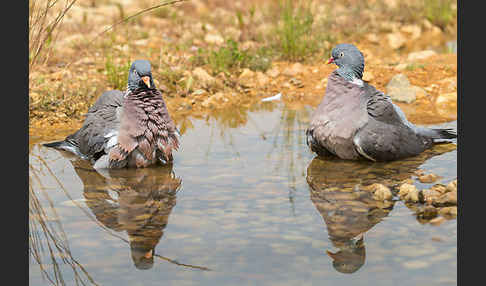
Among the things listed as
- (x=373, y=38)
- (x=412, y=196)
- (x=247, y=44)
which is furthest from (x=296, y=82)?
(x=412, y=196)

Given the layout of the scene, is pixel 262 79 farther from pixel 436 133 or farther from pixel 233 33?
pixel 436 133

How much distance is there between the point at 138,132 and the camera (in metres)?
5.29

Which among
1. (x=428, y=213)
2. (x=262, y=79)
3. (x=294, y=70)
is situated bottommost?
(x=428, y=213)

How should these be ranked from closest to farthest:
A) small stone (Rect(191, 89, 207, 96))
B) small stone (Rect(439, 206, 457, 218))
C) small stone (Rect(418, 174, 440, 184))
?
1. small stone (Rect(439, 206, 457, 218))
2. small stone (Rect(418, 174, 440, 184))
3. small stone (Rect(191, 89, 207, 96))

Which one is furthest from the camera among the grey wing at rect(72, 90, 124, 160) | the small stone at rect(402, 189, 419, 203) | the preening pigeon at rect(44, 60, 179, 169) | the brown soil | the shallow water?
the brown soil

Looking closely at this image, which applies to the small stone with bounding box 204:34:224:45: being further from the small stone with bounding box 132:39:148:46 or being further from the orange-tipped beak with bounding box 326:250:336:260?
the orange-tipped beak with bounding box 326:250:336:260

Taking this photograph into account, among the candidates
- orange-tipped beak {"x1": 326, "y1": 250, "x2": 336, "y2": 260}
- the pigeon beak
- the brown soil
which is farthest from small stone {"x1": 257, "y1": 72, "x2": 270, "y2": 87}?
orange-tipped beak {"x1": 326, "y1": 250, "x2": 336, "y2": 260}

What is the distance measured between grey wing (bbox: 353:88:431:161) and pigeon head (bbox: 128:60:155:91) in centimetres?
174

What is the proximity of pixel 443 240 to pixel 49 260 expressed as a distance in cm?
224

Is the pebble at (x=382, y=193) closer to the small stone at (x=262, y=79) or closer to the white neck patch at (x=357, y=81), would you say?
the white neck patch at (x=357, y=81)

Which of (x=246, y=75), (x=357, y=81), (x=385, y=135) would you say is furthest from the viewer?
(x=246, y=75)

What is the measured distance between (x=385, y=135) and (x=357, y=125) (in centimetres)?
24

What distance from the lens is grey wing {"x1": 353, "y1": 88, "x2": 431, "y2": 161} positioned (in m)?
5.32

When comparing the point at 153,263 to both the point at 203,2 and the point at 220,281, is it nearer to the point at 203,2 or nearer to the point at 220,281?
the point at 220,281
